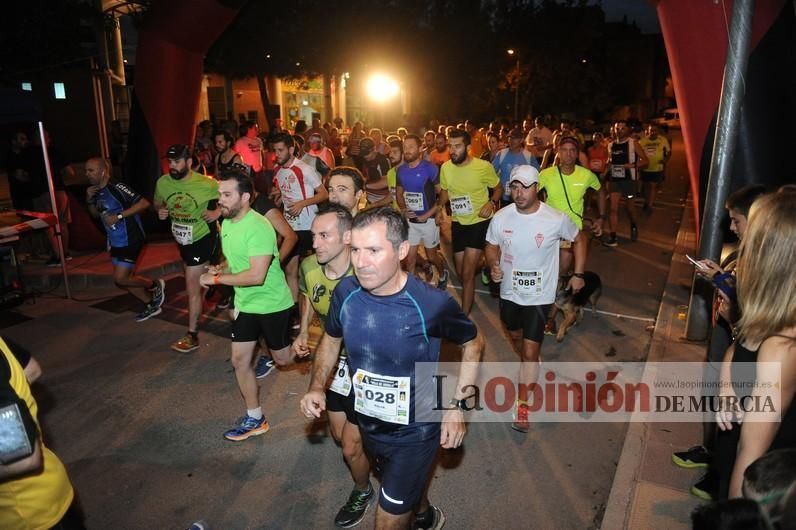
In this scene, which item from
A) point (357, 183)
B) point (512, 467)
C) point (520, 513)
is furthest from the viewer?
Answer: point (357, 183)

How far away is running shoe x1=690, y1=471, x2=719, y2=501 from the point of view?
151 inches

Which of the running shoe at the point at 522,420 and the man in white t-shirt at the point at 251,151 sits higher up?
the man in white t-shirt at the point at 251,151

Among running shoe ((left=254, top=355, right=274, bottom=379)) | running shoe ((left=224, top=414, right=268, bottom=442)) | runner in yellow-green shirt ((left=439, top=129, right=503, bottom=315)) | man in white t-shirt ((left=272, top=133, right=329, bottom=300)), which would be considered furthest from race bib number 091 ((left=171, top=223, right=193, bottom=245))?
runner in yellow-green shirt ((left=439, top=129, right=503, bottom=315))

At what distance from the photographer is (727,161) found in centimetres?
596

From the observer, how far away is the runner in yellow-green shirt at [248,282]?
449cm

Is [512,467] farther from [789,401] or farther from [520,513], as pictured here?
[789,401]

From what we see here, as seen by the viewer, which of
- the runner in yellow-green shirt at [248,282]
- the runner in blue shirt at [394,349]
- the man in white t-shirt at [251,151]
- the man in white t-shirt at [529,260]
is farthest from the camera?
the man in white t-shirt at [251,151]

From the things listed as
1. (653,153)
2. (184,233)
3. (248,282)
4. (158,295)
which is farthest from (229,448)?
(653,153)

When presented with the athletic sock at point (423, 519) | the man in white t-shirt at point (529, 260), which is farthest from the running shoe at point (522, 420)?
the athletic sock at point (423, 519)

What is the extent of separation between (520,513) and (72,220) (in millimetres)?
9658

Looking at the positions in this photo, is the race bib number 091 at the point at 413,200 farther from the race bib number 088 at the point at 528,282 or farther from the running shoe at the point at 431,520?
the running shoe at the point at 431,520

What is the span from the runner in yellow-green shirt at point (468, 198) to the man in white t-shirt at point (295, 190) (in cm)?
155

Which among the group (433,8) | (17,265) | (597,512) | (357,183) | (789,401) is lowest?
(597,512)

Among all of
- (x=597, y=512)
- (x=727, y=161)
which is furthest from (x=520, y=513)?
(x=727, y=161)
